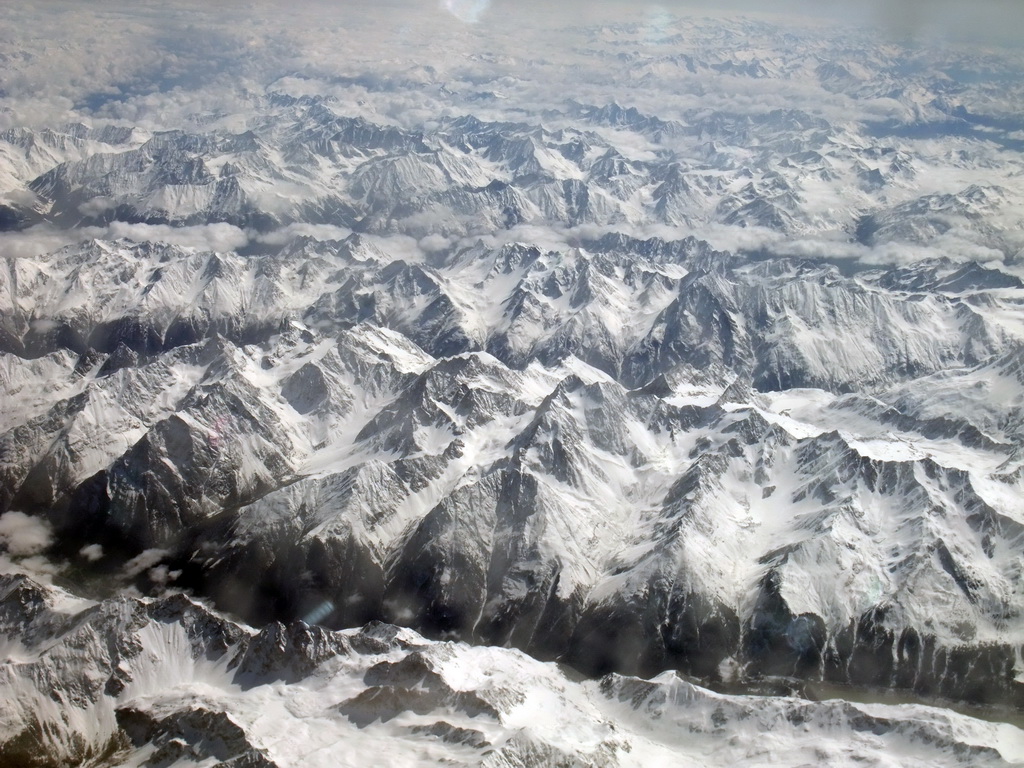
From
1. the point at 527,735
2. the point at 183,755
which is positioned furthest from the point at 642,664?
the point at 183,755

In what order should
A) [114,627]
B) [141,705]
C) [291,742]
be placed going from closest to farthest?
1. [291,742]
2. [141,705]
3. [114,627]

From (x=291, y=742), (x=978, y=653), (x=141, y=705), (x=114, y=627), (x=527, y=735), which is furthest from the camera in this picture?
(x=978, y=653)

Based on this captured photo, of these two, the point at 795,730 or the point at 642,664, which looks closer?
the point at 795,730

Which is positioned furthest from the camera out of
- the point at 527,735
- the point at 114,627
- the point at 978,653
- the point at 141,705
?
the point at 978,653

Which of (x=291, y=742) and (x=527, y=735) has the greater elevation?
(x=527, y=735)

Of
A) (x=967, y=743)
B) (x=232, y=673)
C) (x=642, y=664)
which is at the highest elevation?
(x=967, y=743)

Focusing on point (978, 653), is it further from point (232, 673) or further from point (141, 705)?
point (141, 705)

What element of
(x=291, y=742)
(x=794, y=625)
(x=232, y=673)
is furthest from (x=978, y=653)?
(x=232, y=673)

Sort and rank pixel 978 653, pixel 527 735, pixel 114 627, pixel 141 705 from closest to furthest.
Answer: pixel 527 735, pixel 141 705, pixel 114 627, pixel 978 653

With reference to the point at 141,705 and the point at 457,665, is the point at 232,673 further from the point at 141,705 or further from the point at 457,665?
the point at 457,665
